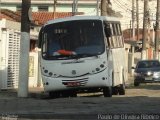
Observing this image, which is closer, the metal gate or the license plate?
the license plate

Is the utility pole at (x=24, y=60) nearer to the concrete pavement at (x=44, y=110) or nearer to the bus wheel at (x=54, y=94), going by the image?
the bus wheel at (x=54, y=94)

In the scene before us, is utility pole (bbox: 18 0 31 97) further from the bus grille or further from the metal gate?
the metal gate

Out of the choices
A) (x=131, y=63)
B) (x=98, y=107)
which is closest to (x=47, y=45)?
(x=98, y=107)

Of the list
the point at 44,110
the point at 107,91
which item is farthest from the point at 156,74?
the point at 44,110

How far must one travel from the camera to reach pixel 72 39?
22.8 meters

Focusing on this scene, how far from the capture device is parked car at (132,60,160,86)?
3903 cm

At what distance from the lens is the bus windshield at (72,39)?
22703mm

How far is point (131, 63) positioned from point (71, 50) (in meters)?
40.2

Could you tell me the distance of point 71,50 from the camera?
2269 cm

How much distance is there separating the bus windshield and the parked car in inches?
653

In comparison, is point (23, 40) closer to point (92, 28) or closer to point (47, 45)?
point (47, 45)

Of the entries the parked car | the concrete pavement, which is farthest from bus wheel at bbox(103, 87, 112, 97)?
the parked car

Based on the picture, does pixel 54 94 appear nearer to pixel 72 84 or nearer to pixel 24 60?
pixel 72 84

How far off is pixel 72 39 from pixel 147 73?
17277 mm
